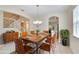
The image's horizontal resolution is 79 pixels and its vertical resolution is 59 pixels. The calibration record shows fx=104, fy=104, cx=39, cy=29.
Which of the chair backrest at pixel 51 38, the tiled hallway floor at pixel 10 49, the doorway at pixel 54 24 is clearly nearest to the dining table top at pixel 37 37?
the chair backrest at pixel 51 38

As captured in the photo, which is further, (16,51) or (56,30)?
(56,30)

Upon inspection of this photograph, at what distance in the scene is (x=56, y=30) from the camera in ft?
8.66

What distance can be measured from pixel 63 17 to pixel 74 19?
267mm

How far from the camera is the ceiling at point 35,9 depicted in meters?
2.30

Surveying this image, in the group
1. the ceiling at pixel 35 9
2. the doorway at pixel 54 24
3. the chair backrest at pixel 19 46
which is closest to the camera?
the ceiling at pixel 35 9

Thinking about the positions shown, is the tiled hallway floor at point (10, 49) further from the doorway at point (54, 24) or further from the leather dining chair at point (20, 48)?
the doorway at point (54, 24)

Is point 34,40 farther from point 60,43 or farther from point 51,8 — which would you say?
point 51,8

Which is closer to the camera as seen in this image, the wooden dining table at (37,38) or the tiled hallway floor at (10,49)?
the tiled hallway floor at (10,49)

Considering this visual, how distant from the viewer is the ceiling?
7.54ft

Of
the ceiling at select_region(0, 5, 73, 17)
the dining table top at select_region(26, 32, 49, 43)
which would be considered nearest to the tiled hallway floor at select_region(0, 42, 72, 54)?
the dining table top at select_region(26, 32, 49, 43)

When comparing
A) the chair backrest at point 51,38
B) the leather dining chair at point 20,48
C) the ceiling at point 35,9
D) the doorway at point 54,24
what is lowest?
the leather dining chair at point 20,48

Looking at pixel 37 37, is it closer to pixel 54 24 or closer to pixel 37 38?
pixel 37 38
